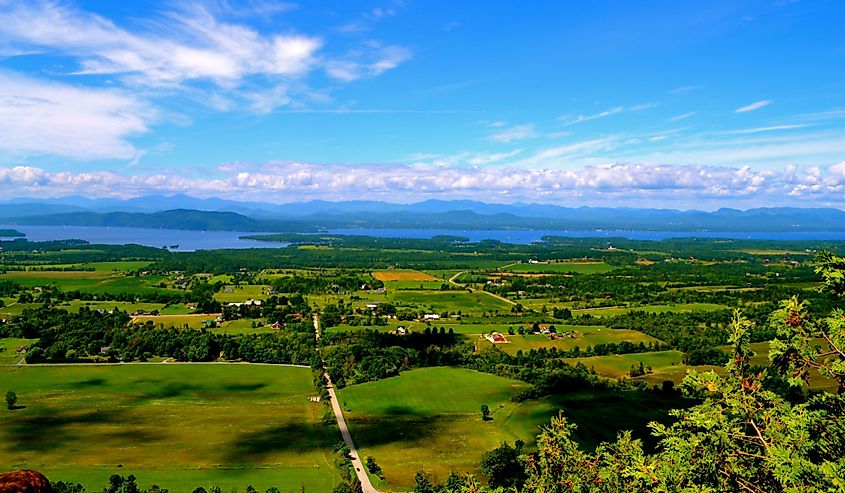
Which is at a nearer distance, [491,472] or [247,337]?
[491,472]

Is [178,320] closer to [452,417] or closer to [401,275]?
[452,417]

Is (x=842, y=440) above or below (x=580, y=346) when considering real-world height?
above

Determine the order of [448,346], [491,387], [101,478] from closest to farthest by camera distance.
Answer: [101,478] < [491,387] < [448,346]

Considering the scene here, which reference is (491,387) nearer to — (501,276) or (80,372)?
(80,372)

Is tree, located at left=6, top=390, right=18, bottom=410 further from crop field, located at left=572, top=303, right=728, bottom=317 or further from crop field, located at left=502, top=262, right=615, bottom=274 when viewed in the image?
crop field, located at left=502, top=262, right=615, bottom=274

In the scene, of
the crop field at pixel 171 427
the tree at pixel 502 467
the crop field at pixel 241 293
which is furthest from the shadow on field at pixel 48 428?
the crop field at pixel 241 293

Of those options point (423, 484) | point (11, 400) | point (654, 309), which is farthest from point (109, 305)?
point (654, 309)

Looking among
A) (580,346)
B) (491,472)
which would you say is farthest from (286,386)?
(580,346)
